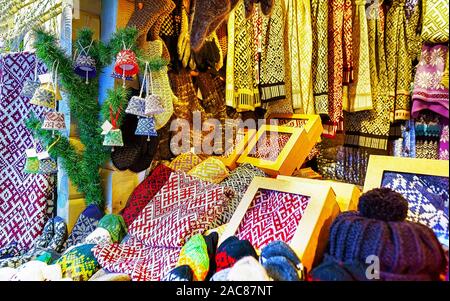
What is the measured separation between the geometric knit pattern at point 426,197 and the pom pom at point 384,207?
11 cm

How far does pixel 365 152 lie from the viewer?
231 centimetres

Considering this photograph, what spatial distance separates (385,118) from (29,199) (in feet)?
6.08

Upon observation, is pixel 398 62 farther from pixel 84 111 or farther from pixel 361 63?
pixel 84 111

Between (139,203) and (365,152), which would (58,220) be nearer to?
(139,203)

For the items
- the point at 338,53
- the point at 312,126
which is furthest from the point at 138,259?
the point at 338,53

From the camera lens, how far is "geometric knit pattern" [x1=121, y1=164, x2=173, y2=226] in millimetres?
1563

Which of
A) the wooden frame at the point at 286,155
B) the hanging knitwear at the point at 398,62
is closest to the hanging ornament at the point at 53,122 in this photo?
the wooden frame at the point at 286,155

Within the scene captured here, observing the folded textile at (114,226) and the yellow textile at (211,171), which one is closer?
the folded textile at (114,226)

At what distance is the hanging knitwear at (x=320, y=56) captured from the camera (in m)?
2.17

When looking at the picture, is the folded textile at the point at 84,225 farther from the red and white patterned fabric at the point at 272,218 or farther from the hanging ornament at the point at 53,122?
the red and white patterned fabric at the point at 272,218

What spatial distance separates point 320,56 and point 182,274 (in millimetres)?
1554

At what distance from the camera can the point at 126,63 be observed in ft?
4.86

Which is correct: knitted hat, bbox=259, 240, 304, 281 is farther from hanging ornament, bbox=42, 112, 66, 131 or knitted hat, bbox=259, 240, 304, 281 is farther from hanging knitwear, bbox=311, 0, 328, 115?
hanging knitwear, bbox=311, 0, 328, 115
